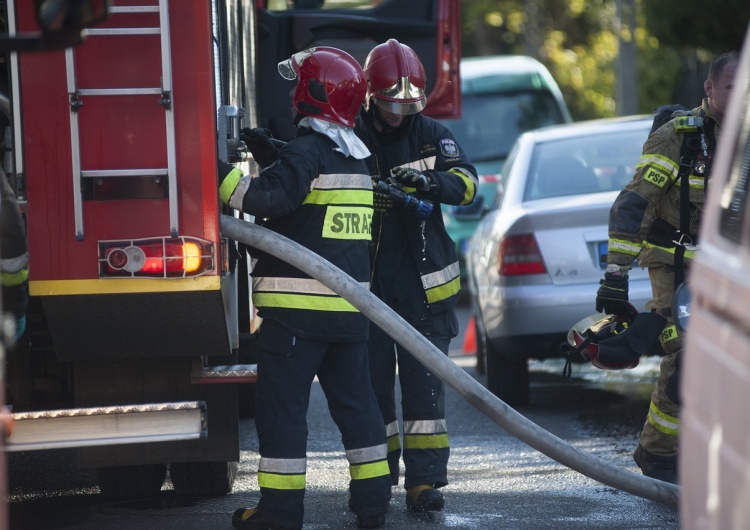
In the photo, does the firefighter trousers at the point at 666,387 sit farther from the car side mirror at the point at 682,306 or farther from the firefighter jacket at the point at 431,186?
the car side mirror at the point at 682,306

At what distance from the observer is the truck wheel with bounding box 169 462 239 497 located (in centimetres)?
571

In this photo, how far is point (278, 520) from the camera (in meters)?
4.92

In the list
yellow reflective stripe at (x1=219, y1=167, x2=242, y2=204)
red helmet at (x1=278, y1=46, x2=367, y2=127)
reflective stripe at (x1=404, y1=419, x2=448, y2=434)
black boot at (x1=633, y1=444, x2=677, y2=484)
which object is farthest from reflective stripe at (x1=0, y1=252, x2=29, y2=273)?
black boot at (x1=633, y1=444, x2=677, y2=484)

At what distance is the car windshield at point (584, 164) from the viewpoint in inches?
309

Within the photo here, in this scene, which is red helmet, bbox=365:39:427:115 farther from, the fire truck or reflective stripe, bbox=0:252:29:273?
reflective stripe, bbox=0:252:29:273

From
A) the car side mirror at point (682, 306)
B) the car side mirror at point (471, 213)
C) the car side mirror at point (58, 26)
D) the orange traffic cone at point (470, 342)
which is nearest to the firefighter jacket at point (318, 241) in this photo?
the car side mirror at point (682, 306)

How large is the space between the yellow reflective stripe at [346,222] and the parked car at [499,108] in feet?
31.0

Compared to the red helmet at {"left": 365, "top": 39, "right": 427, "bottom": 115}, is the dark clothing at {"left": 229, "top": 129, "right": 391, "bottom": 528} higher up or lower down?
lower down

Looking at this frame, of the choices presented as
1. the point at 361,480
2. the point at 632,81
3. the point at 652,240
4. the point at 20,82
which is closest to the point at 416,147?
the point at 652,240

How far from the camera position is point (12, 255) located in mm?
4004

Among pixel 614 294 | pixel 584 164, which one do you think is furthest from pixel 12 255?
pixel 584 164

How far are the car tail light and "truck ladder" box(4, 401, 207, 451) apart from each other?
321 cm

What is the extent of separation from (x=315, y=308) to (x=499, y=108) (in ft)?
35.0

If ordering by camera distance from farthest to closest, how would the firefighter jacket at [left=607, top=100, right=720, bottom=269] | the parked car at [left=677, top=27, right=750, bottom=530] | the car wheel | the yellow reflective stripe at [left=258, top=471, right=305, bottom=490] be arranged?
the car wheel, the firefighter jacket at [left=607, top=100, right=720, bottom=269], the yellow reflective stripe at [left=258, top=471, right=305, bottom=490], the parked car at [left=677, top=27, right=750, bottom=530]
